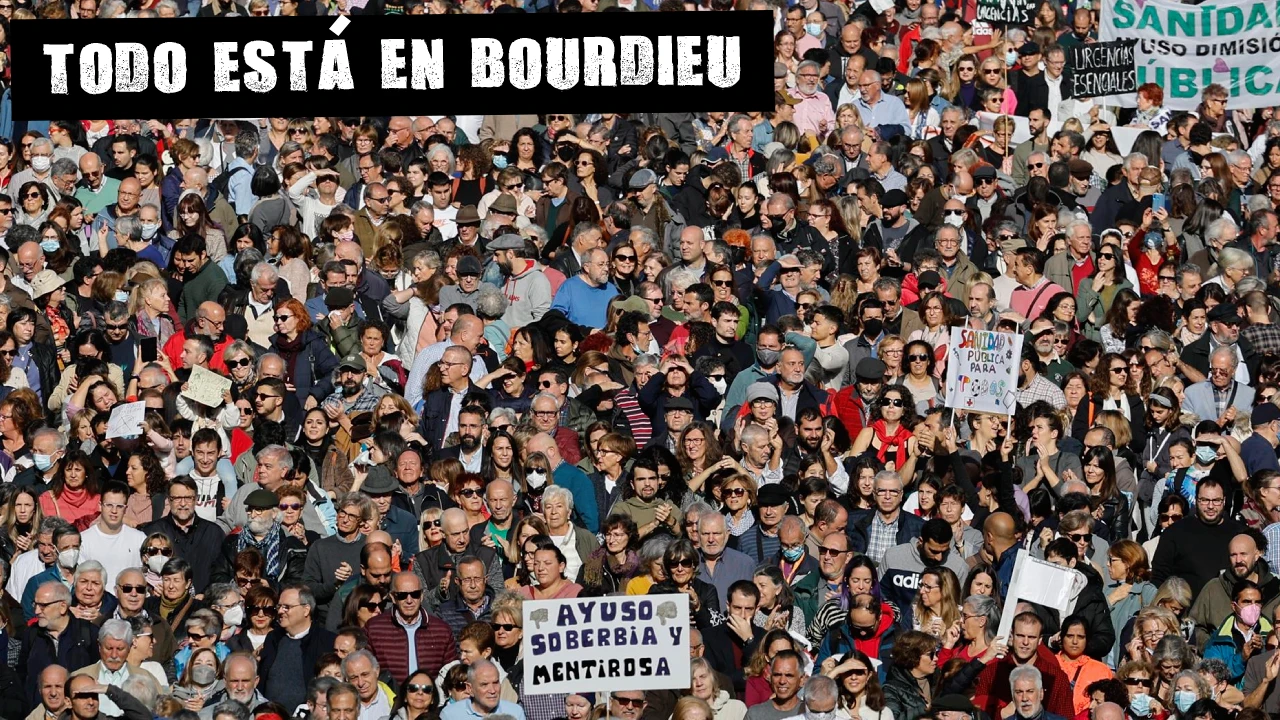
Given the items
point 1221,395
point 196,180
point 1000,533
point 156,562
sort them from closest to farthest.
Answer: point 156,562 → point 1000,533 → point 1221,395 → point 196,180

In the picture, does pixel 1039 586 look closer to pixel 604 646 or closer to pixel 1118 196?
pixel 604 646

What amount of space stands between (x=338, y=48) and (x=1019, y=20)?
12345mm

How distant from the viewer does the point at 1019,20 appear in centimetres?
2531

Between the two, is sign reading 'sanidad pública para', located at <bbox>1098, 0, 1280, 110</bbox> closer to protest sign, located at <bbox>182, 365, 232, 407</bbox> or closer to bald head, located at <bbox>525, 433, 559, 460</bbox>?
bald head, located at <bbox>525, 433, 559, 460</bbox>

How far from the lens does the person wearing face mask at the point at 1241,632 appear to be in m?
15.9

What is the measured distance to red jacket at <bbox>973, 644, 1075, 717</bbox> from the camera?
1531 centimetres

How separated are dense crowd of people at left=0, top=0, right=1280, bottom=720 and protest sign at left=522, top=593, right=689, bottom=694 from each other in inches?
9.2

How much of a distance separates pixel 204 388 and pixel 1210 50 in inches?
406

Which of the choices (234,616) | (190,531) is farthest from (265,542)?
(234,616)

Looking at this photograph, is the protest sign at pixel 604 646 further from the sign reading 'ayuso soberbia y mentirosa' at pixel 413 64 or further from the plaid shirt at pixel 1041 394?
the plaid shirt at pixel 1041 394

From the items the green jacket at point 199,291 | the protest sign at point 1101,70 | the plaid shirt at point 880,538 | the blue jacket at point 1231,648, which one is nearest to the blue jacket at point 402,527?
the plaid shirt at point 880,538

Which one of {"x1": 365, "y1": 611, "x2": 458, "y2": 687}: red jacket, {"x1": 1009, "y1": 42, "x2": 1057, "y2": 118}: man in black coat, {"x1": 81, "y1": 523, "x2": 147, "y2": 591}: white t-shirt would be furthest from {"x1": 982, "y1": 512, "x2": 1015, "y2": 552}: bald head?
{"x1": 1009, "y1": 42, "x2": 1057, "y2": 118}: man in black coat

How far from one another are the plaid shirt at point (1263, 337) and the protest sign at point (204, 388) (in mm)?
7056

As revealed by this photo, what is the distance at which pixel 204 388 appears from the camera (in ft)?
58.6
